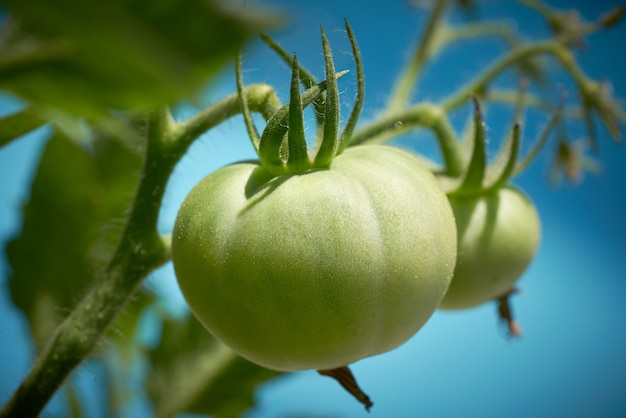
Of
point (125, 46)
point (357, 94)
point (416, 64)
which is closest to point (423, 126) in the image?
point (357, 94)

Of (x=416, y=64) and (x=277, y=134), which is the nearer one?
(x=277, y=134)

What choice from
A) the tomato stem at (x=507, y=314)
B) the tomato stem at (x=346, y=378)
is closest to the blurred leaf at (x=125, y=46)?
the tomato stem at (x=346, y=378)

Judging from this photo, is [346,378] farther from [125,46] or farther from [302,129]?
[125,46]

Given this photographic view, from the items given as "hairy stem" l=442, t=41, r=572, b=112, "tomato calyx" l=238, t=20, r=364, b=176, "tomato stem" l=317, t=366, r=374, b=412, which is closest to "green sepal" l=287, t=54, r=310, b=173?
"tomato calyx" l=238, t=20, r=364, b=176

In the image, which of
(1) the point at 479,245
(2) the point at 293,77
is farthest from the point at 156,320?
(2) the point at 293,77

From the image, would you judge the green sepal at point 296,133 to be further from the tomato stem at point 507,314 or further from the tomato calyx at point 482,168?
the tomato stem at point 507,314
